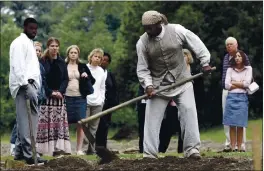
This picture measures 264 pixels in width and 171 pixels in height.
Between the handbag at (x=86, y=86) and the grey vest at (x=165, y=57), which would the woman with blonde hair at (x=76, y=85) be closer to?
the handbag at (x=86, y=86)

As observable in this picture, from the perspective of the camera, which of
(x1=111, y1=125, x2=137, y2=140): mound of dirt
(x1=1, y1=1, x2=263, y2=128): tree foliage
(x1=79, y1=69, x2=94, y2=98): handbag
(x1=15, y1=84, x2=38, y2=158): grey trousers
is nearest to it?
(x1=15, y1=84, x2=38, y2=158): grey trousers

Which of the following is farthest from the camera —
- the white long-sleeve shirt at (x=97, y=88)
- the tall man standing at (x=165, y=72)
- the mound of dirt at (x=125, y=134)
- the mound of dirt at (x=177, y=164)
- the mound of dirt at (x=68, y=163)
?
the mound of dirt at (x=125, y=134)

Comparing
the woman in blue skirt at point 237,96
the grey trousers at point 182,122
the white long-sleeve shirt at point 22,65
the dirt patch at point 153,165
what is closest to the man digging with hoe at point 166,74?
the grey trousers at point 182,122

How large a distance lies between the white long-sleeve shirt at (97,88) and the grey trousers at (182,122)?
4.20m

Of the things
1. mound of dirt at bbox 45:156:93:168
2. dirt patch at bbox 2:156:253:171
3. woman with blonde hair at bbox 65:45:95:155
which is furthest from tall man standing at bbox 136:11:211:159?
woman with blonde hair at bbox 65:45:95:155

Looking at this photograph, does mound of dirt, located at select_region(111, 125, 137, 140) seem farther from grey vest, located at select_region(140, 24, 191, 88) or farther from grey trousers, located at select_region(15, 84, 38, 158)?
grey vest, located at select_region(140, 24, 191, 88)

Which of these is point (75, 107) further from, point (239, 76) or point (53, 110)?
point (239, 76)

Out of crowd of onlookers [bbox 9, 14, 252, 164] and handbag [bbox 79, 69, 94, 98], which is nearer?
crowd of onlookers [bbox 9, 14, 252, 164]

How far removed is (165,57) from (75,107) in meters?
3.96

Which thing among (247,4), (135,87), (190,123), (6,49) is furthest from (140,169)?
(6,49)

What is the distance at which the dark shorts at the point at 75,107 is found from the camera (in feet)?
57.4

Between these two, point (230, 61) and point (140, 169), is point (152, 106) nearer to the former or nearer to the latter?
point (140, 169)

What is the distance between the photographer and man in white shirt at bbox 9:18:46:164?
14125 millimetres

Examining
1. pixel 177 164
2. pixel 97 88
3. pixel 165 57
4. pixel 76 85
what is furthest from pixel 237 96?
pixel 177 164
